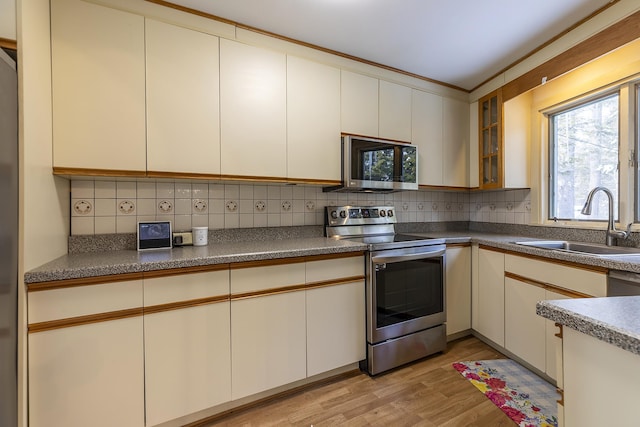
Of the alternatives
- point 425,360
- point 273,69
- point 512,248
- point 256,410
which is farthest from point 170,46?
point 425,360

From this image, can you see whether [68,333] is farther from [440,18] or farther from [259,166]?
[440,18]

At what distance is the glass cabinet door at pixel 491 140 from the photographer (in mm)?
2348

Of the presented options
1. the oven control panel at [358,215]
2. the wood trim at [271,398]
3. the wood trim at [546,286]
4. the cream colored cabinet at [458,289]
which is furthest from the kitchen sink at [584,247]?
the wood trim at [271,398]

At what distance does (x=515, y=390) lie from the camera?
5.42ft

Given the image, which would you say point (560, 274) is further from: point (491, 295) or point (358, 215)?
point (358, 215)

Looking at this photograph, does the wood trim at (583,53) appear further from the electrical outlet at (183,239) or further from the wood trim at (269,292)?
the electrical outlet at (183,239)

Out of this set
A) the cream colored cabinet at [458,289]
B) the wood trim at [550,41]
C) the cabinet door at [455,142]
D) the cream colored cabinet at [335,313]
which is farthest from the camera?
the cabinet door at [455,142]

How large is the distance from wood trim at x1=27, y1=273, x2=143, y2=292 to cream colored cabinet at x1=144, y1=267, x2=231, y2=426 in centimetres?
8

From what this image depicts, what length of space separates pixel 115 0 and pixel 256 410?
2.29 m

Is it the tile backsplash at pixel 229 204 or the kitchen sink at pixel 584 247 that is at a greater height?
the tile backsplash at pixel 229 204

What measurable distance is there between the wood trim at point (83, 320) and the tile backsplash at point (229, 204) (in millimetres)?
646

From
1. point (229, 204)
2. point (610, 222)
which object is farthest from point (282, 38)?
point (610, 222)

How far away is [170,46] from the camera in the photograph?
1558 millimetres

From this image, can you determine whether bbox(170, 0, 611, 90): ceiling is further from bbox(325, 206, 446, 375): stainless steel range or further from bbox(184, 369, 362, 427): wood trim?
bbox(184, 369, 362, 427): wood trim
